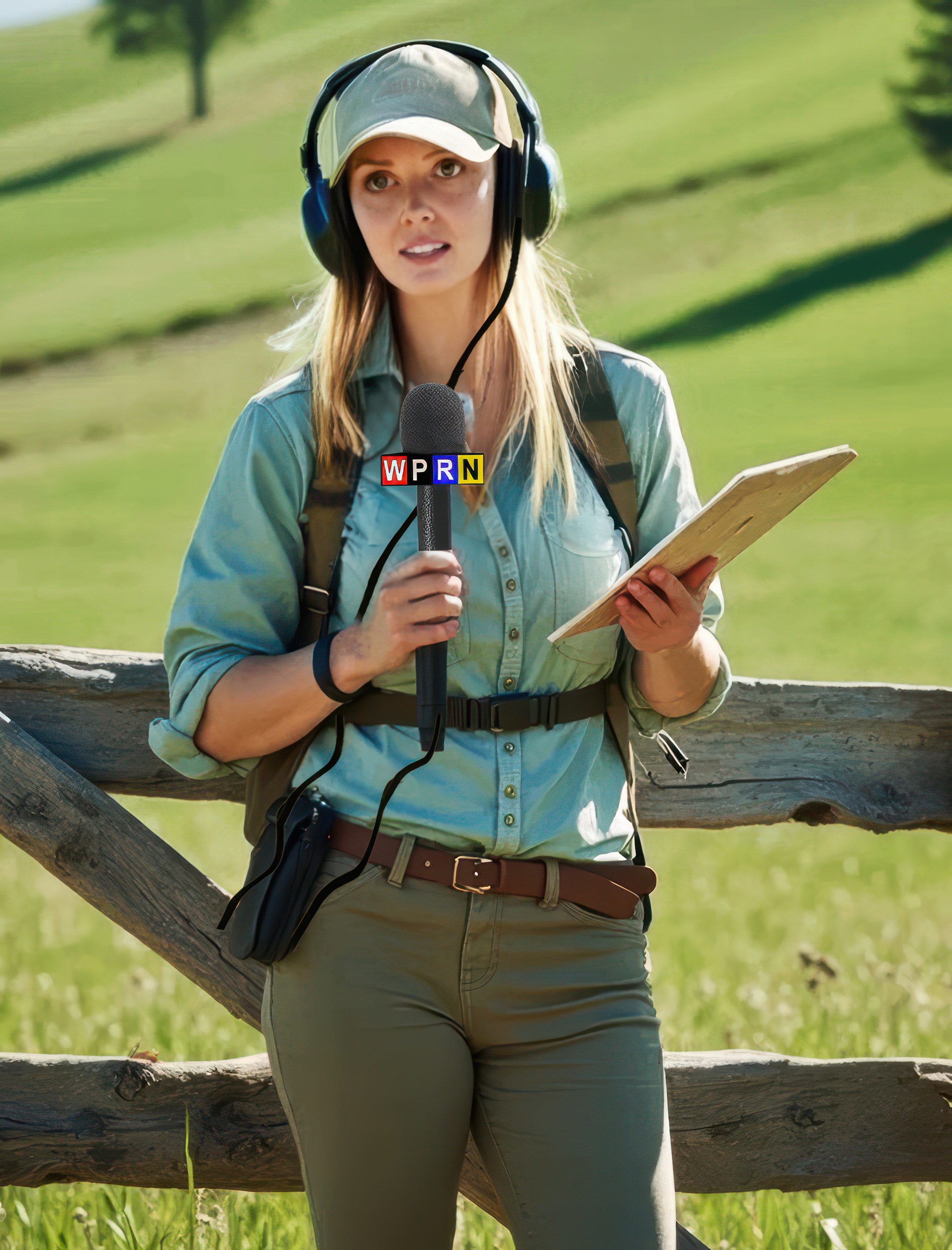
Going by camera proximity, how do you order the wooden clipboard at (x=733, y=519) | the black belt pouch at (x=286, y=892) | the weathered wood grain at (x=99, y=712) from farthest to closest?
the weathered wood grain at (x=99, y=712), the black belt pouch at (x=286, y=892), the wooden clipboard at (x=733, y=519)

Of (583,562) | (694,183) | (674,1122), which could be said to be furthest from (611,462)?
(694,183)

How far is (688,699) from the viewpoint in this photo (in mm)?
2176

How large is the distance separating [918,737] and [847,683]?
187 mm

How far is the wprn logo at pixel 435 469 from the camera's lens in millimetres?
1762

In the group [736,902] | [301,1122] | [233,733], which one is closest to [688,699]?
[233,733]

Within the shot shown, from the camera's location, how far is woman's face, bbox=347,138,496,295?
203 centimetres

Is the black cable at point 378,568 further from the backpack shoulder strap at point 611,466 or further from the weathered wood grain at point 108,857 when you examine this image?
the weathered wood grain at point 108,857

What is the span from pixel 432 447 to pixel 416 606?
0.70ft

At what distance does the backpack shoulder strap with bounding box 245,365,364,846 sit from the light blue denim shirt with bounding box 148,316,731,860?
0.01 metres

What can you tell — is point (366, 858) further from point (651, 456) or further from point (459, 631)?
point (651, 456)

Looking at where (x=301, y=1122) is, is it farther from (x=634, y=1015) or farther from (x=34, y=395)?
(x=34, y=395)

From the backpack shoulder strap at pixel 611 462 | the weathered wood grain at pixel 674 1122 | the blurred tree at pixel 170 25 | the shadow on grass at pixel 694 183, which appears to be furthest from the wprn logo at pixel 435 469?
the blurred tree at pixel 170 25

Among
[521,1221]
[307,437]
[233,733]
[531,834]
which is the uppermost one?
[307,437]

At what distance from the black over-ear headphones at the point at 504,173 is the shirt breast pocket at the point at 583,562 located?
44cm
